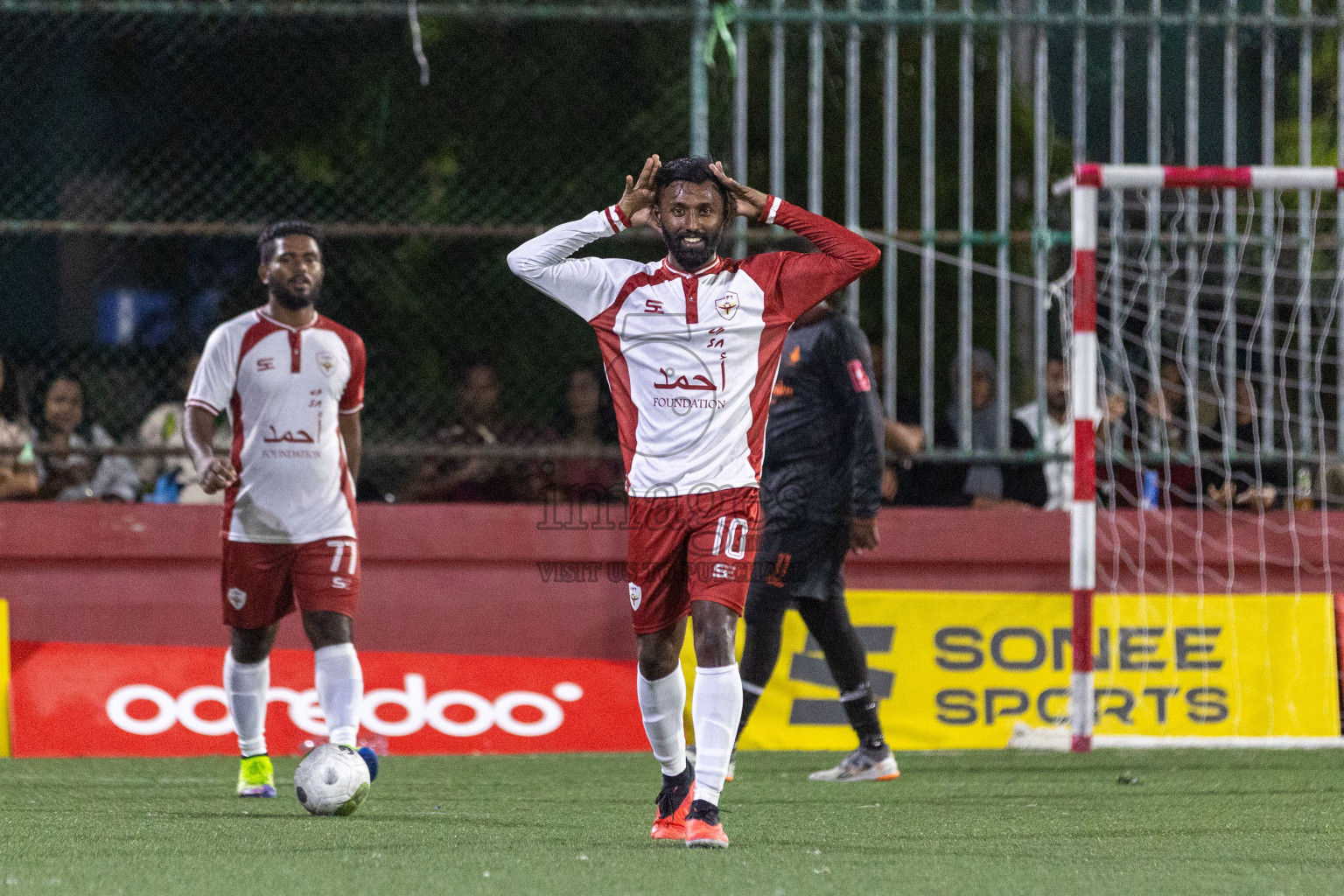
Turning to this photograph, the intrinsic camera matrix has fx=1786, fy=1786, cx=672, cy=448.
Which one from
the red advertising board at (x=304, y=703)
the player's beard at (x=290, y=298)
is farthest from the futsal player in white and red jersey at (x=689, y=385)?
the red advertising board at (x=304, y=703)

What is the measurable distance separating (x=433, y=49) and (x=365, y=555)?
12.2 feet

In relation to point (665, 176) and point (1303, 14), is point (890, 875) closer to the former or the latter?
point (665, 176)

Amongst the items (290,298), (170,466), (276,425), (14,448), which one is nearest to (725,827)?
(276,425)

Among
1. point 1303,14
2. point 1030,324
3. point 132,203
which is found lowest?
point 1030,324

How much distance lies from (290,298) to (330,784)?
1862 mm

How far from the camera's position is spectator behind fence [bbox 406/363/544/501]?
9.54m

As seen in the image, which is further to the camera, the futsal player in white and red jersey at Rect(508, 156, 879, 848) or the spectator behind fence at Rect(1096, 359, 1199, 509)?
the spectator behind fence at Rect(1096, 359, 1199, 509)

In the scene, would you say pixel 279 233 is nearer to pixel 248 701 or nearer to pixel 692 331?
pixel 248 701

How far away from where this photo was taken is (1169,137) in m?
10.1

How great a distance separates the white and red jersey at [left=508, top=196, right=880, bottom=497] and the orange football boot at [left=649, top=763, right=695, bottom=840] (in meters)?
0.90

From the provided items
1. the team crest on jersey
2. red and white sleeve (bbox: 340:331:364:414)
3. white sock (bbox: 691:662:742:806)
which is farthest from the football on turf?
the team crest on jersey

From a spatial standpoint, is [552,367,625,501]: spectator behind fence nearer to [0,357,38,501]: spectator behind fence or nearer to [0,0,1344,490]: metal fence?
[0,0,1344,490]: metal fence

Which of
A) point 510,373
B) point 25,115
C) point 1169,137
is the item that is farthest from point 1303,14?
point 25,115

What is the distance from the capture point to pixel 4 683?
8.58 metres
